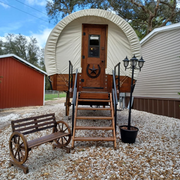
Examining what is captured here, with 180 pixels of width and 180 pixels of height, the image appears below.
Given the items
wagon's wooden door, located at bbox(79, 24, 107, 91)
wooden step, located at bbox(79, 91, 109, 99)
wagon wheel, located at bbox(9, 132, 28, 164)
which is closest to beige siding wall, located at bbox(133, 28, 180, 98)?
wagon's wooden door, located at bbox(79, 24, 107, 91)

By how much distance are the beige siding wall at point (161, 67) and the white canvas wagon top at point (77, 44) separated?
294cm

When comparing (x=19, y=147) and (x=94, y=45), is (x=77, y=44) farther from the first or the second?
(x=19, y=147)

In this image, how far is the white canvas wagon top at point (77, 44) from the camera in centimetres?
544

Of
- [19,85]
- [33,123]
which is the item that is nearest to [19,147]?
[33,123]

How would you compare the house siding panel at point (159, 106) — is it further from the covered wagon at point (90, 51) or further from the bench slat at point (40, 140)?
the bench slat at point (40, 140)

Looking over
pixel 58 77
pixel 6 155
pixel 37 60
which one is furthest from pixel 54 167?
pixel 37 60

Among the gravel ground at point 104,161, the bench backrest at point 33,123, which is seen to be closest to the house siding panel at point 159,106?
the gravel ground at point 104,161

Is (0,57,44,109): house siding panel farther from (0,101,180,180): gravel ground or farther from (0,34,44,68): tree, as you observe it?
(0,34,44,68): tree

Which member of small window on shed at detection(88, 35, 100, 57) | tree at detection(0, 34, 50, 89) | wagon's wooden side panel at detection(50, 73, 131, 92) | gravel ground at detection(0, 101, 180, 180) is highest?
tree at detection(0, 34, 50, 89)

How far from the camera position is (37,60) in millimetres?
32406

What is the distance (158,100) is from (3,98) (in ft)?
31.1

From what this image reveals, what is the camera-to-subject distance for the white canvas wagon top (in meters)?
5.44

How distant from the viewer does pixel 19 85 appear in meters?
11.5

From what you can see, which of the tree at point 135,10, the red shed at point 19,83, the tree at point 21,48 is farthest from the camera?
the tree at point 21,48
